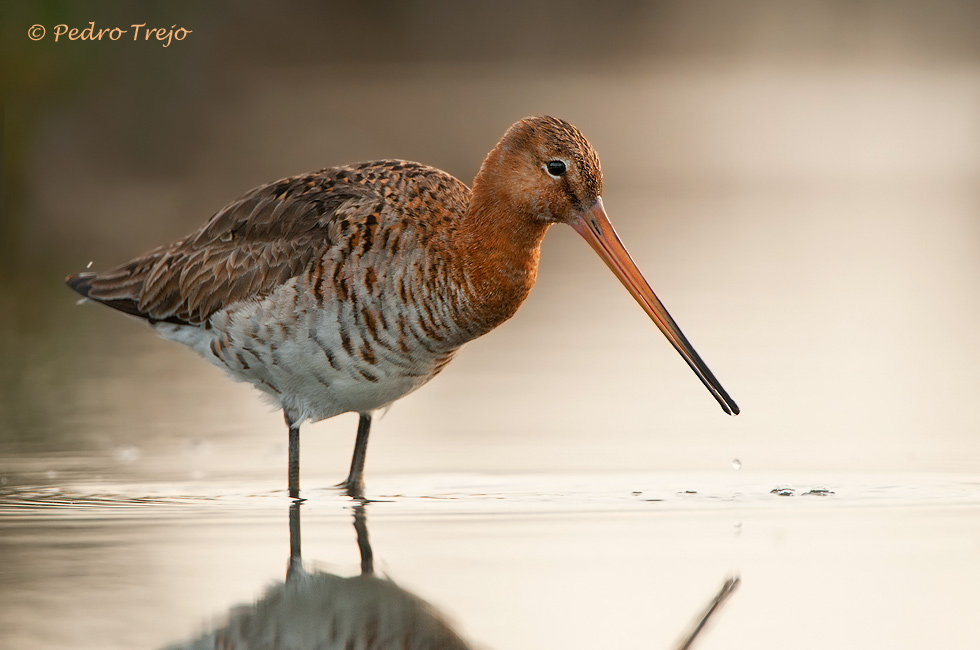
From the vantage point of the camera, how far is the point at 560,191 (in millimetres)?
6234

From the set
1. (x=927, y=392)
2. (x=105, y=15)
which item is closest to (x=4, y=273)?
(x=105, y=15)

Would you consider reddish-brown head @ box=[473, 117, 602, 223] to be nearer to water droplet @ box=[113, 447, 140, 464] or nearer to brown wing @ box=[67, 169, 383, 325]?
brown wing @ box=[67, 169, 383, 325]

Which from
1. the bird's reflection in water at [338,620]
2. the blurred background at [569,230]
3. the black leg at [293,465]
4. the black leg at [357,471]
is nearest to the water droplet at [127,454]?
the blurred background at [569,230]

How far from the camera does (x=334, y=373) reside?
6402mm

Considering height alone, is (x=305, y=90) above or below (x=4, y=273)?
above

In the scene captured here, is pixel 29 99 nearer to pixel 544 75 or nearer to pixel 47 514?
pixel 47 514

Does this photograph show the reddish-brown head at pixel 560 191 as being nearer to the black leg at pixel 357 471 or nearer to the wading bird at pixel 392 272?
the wading bird at pixel 392 272

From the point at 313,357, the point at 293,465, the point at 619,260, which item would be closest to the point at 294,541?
the point at 293,465

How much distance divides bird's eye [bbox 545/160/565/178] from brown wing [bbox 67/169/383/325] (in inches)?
29.9

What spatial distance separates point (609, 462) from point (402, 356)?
3.73 feet

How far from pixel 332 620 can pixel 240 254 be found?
251 centimetres

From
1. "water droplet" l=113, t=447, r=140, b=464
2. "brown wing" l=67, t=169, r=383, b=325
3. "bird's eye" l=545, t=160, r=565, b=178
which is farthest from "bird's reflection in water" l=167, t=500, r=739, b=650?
"water droplet" l=113, t=447, r=140, b=464

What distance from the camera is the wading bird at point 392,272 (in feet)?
20.6

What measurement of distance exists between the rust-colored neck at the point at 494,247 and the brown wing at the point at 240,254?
1.45ft
